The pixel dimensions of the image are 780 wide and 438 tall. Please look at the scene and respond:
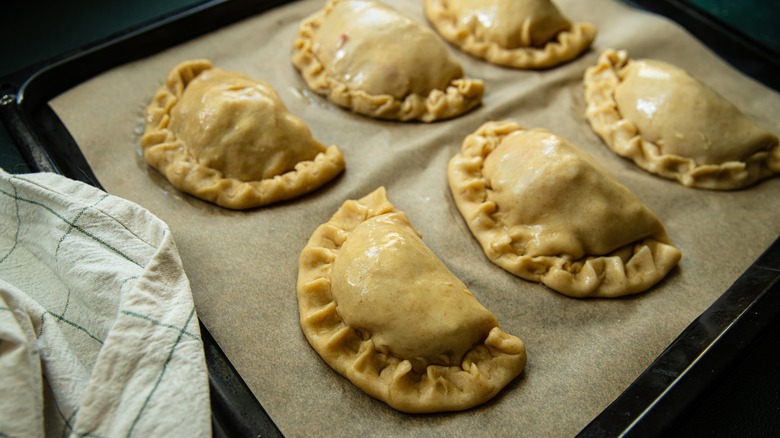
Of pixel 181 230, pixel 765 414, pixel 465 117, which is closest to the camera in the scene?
pixel 765 414

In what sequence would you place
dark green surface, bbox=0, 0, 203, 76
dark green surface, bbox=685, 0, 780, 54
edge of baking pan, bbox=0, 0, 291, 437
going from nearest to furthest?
edge of baking pan, bbox=0, 0, 291, 437 → dark green surface, bbox=0, 0, 203, 76 → dark green surface, bbox=685, 0, 780, 54

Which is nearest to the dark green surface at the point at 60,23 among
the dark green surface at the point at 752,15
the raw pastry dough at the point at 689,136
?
the raw pastry dough at the point at 689,136

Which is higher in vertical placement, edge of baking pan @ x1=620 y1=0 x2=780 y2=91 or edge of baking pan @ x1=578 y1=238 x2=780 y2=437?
edge of baking pan @ x1=620 y1=0 x2=780 y2=91

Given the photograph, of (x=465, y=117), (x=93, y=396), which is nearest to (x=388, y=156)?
(x=465, y=117)

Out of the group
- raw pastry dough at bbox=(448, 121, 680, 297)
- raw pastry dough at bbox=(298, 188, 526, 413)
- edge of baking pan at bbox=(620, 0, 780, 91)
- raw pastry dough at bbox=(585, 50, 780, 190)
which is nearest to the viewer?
raw pastry dough at bbox=(298, 188, 526, 413)

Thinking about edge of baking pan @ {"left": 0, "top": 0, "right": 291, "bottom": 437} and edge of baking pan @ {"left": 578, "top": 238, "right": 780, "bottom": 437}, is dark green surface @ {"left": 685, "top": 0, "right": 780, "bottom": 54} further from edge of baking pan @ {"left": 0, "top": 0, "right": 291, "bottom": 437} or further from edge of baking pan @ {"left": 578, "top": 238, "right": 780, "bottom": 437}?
edge of baking pan @ {"left": 0, "top": 0, "right": 291, "bottom": 437}

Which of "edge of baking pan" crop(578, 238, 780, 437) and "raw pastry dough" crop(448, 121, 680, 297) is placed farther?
"raw pastry dough" crop(448, 121, 680, 297)

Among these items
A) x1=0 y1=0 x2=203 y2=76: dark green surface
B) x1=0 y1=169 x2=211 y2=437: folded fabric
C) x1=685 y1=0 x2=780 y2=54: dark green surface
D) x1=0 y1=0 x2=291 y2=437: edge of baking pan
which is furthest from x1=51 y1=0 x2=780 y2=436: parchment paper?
x1=685 y1=0 x2=780 y2=54: dark green surface

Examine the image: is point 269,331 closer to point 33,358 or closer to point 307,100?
point 33,358

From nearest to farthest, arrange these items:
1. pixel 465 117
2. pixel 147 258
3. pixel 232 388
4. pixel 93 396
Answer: pixel 93 396 → pixel 232 388 → pixel 147 258 → pixel 465 117
